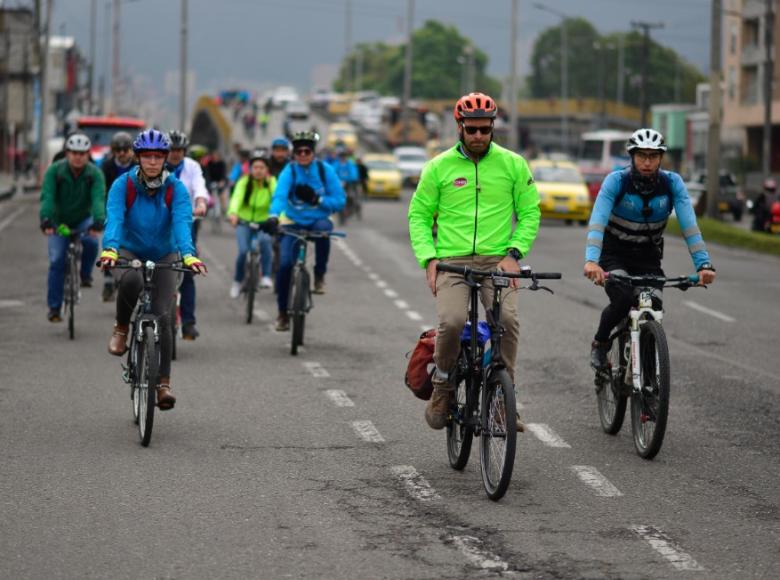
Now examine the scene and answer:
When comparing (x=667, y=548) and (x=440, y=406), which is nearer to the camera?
(x=667, y=548)

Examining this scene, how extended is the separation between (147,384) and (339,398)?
2.35 metres

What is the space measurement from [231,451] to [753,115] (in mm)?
80433

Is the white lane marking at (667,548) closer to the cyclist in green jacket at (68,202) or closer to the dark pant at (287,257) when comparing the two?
the dark pant at (287,257)

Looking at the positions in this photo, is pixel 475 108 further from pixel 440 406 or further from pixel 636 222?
pixel 636 222

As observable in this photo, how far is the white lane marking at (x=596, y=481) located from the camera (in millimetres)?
8359

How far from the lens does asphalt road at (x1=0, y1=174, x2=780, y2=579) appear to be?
6934 mm

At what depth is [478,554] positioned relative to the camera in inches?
274

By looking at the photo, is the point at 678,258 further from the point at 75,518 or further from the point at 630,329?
the point at 75,518

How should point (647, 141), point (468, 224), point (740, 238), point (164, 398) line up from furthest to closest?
point (740, 238) < point (164, 398) < point (647, 141) < point (468, 224)

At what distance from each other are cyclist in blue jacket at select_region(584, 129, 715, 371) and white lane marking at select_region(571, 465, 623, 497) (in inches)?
40.8

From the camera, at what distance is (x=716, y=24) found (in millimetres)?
36781

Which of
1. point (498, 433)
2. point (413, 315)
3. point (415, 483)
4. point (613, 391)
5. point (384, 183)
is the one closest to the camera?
point (498, 433)

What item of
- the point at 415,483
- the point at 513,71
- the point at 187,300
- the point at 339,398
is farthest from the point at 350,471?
the point at 513,71

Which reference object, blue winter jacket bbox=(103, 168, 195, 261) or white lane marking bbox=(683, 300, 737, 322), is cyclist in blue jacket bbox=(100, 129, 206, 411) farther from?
white lane marking bbox=(683, 300, 737, 322)
